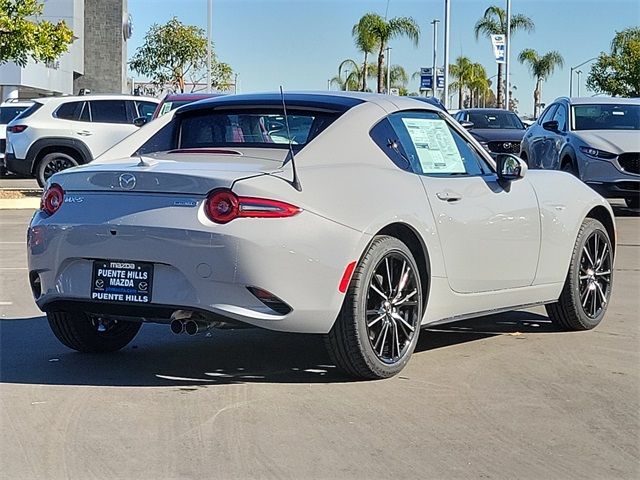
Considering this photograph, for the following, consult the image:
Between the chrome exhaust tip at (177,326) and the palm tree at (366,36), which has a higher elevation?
the palm tree at (366,36)

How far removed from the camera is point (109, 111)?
20.2 metres

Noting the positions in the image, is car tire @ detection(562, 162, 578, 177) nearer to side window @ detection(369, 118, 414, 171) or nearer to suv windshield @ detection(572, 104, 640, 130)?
suv windshield @ detection(572, 104, 640, 130)

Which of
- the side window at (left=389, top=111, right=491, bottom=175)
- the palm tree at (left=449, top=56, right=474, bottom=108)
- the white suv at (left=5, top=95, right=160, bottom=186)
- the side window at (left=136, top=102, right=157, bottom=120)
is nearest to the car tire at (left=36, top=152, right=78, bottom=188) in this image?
the white suv at (left=5, top=95, right=160, bottom=186)

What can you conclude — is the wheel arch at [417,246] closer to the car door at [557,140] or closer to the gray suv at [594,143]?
the gray suv at [594,143]

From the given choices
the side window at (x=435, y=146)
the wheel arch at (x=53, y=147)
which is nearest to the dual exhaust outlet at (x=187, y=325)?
the side window at (x=435, y=146)

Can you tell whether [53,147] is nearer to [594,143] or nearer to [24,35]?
[24,35]

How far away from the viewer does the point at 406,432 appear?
16.6 ft

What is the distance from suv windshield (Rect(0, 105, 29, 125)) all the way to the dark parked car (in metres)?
11.1

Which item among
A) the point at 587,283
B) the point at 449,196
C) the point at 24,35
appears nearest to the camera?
the point at 449,196

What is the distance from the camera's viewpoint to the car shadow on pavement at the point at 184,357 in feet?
19.9

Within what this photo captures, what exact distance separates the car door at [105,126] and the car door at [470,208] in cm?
1324

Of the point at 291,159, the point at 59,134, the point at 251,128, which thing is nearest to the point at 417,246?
the point at 291,159

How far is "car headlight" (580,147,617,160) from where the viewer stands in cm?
1623

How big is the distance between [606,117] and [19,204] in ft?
31.7
